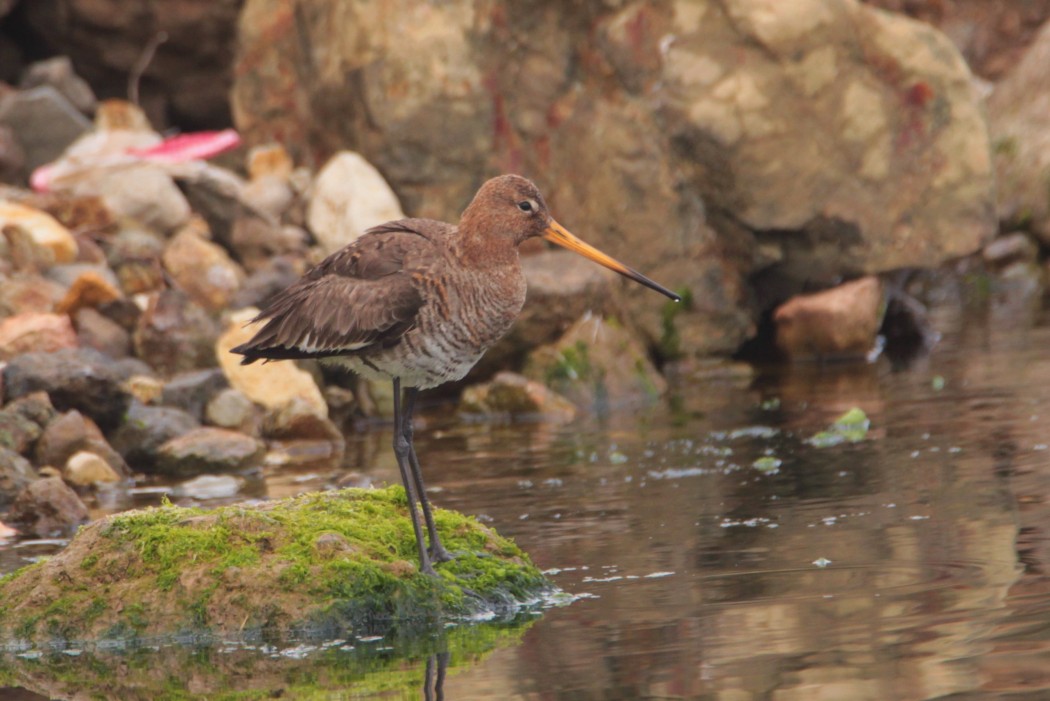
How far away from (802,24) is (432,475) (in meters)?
6.78

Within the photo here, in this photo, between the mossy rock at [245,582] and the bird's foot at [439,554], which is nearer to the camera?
the mossy rock at [245,582]

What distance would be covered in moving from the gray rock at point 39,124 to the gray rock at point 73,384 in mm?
5786

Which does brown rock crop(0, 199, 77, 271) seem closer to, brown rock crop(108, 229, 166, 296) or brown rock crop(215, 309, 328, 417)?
brown rock crop(108, 229, 166, 296)

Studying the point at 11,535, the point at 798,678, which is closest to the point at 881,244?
the point at 11,535

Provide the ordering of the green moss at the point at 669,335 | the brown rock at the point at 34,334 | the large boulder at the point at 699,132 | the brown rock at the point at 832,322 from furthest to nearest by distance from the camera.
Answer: the green moss at the point at 669,335, the large boulder at the point at 699,132, the brown rock at the point at 832,322, the brown rock at the point at 34,334

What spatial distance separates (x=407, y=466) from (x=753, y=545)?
184 centimetres

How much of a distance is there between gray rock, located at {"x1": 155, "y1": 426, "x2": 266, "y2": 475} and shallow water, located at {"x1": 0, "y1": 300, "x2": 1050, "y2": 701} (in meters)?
0.41

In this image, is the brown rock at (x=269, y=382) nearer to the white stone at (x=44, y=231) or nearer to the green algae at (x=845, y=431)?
the white stone at (x=44, y=231)

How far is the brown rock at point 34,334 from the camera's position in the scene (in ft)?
41.6

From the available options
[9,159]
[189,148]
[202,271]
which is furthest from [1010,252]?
[9,159]

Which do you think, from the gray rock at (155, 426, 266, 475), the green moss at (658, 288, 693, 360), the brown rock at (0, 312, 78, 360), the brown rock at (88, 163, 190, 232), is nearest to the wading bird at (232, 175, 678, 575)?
the gray rock at (155, 426, 266, 475)

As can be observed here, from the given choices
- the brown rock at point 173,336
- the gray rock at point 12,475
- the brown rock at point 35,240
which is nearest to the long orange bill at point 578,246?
the gray rock at point 12,475

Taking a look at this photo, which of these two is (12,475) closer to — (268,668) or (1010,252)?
(268,668)

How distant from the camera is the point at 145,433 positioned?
1186 cm
